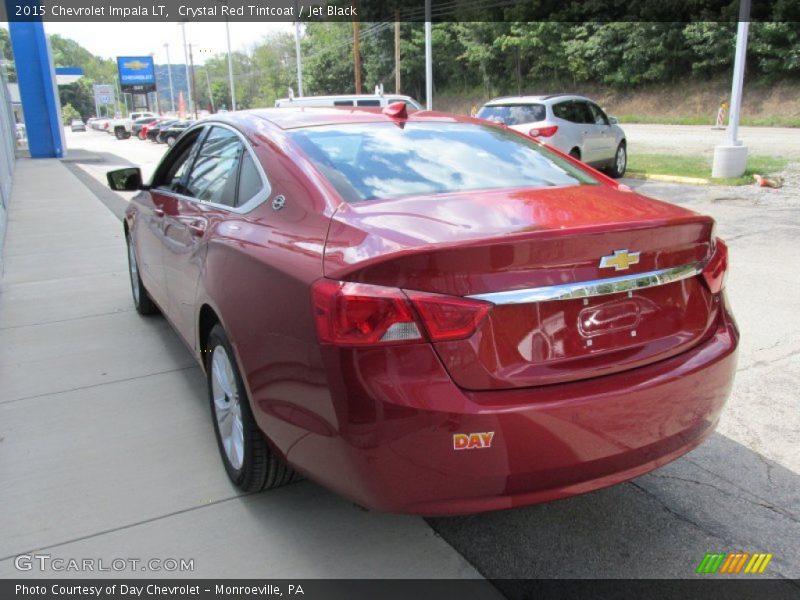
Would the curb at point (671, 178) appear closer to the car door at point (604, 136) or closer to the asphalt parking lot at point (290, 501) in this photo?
the car door at point (604, 136)

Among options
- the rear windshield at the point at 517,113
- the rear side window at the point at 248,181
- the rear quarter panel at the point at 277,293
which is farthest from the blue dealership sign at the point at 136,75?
the rear quarter panel at the point at 277,293

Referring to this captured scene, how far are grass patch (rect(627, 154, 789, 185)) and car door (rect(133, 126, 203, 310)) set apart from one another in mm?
10534

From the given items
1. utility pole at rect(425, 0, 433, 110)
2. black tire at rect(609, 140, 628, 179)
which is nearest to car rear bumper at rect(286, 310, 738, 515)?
black tire at rect(609, 140, 628, 179)

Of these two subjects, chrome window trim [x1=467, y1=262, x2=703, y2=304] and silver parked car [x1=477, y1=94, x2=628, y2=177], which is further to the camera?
silver parked car [x1=477, y1=94, x2=628, y2=177]

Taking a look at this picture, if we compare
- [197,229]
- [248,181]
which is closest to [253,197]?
[248,181]

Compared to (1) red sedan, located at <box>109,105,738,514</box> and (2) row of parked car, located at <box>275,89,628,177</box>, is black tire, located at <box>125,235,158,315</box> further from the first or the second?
(2) row of parked car, located at <box>275,89,628,177</box>

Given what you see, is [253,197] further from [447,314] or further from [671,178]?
[671,178]

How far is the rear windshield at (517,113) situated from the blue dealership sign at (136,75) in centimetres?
8196

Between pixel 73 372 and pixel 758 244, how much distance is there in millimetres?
6893

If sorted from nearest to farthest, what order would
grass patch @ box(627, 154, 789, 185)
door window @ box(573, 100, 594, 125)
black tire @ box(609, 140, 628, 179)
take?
grass patch @ box(627, 154, 789, 185)
door window @ box(573, 100, 594, 125)
black tire @ box(609, 140, 628, 179)

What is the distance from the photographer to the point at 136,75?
85125 mm

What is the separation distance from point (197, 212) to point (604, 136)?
465 inches

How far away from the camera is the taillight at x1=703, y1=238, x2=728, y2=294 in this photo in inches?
99.0

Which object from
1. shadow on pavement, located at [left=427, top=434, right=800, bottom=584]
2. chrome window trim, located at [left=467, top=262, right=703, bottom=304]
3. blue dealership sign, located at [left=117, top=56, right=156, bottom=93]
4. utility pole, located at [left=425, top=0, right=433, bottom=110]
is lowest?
shadow on pavement, located at [left=427, top=434, right=800, bottom=584]
